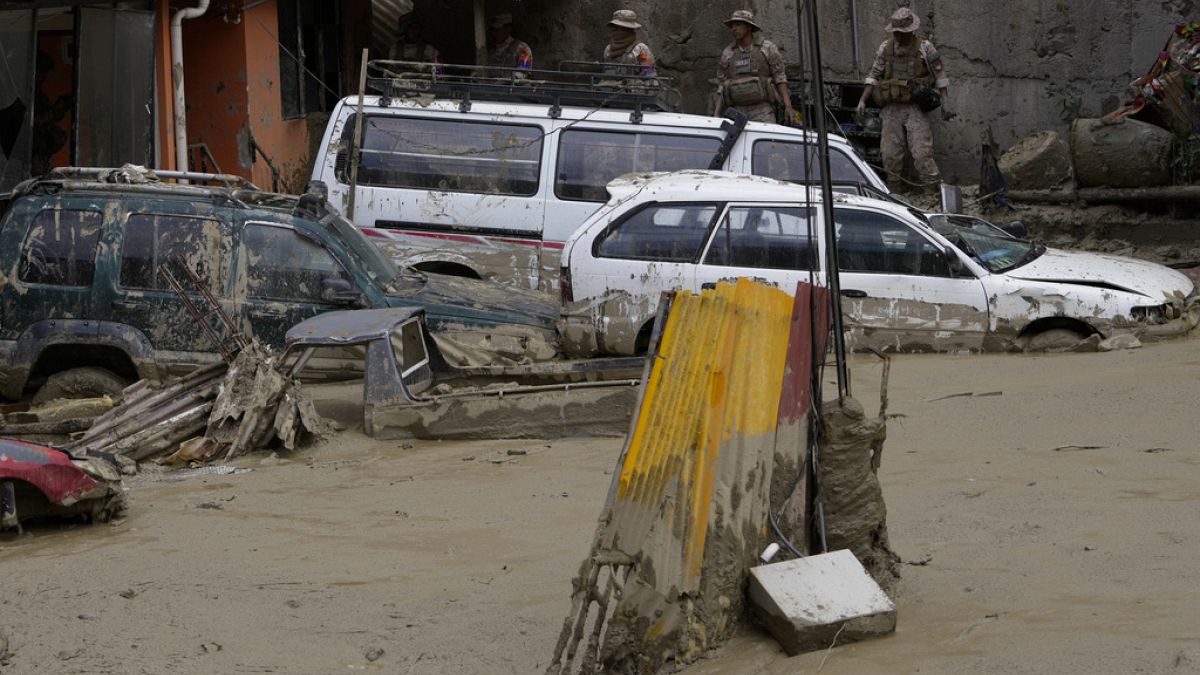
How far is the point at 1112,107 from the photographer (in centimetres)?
1767

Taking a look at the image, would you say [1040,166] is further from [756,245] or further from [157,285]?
[157,285]

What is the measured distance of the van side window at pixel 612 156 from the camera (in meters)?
12.3

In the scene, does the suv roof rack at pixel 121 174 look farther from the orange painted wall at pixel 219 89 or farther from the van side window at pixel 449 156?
the orange painted wall at pixel 219 89

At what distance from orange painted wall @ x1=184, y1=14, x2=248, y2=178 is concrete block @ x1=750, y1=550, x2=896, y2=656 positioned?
1184 centimetres

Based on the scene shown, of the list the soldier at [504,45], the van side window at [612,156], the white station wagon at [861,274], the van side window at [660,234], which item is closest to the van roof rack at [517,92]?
the van side window at [612,156]

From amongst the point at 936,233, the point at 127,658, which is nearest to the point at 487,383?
the point at 936,233

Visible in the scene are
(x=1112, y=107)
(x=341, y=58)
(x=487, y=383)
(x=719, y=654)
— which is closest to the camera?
(x=719, y=654)

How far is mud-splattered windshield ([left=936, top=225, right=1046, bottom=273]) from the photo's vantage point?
1075cm

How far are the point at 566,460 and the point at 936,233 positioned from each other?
4.01 metres

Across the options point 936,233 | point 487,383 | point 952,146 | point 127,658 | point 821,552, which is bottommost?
point 127,658

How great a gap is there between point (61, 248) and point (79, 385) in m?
0.98

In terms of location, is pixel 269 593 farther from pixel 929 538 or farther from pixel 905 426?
pixel 905 426

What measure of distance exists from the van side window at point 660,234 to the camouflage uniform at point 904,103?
5.96 meters

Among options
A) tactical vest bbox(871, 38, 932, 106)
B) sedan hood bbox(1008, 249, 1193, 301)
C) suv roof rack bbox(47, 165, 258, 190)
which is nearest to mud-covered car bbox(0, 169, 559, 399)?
suv roof rack bbox(47, 165, 258, 190)
